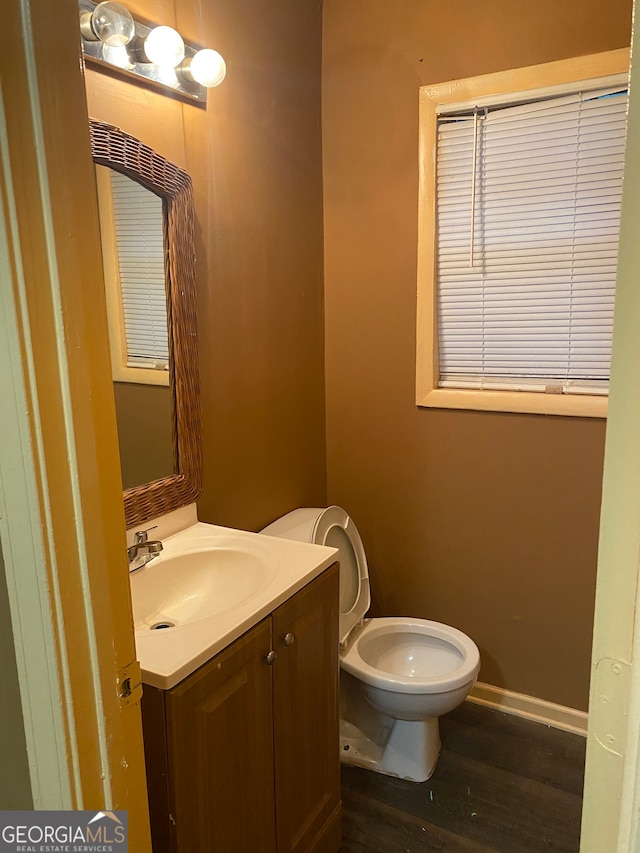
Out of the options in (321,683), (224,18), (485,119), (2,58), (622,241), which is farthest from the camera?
(485,119)

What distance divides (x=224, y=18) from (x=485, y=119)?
0.89 meters

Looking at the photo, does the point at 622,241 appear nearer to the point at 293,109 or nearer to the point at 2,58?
the point at 2,58

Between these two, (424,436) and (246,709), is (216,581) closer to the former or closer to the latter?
(246,709)

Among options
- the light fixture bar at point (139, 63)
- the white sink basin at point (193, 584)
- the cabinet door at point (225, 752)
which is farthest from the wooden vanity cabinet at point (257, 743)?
the light fixture bar at point (139, 63)

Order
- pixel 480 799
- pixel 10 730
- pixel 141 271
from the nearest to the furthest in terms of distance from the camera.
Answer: pixel 10 730 < pixel 141 271 < pixel 480 799

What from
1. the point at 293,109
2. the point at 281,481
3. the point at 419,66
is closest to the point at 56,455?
the point at 281,481

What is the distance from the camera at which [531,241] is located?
2.05 metres

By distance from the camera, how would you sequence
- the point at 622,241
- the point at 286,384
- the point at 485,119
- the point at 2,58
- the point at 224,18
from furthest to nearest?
the point at 286,384
the point at 485,119
the point at 224,18
the point at 2,58
the point at 622,241

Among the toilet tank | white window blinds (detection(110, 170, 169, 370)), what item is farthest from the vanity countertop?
white window blinds (detection(110, 170, 169, 370))

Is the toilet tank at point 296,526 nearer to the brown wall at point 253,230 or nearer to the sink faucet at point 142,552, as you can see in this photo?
the brown wall at point 253,230

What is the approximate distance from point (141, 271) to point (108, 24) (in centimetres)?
54

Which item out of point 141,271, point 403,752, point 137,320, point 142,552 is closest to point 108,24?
point 141,271

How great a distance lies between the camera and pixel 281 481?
220cm

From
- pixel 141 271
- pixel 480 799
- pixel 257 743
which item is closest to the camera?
pixel 257 743
